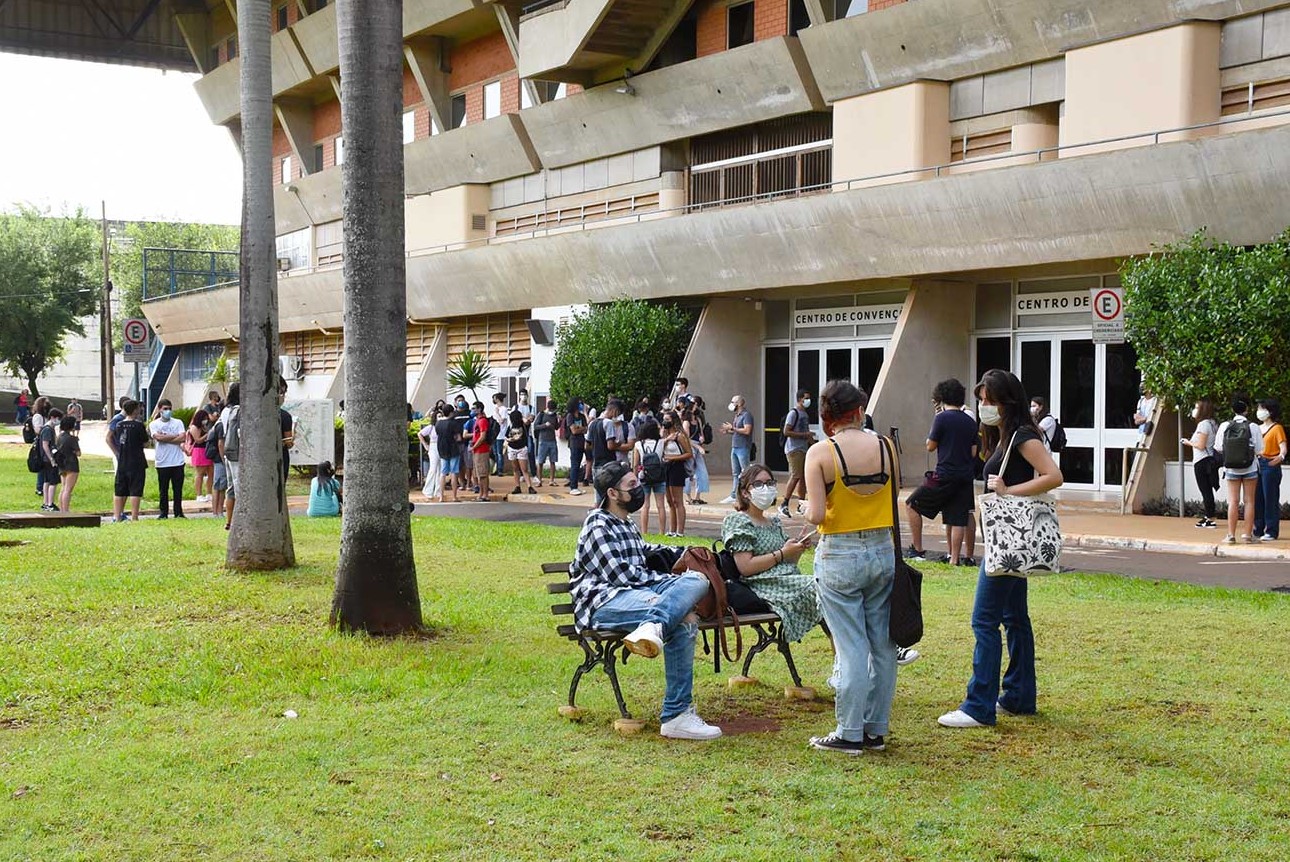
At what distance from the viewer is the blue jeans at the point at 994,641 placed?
7.09 m

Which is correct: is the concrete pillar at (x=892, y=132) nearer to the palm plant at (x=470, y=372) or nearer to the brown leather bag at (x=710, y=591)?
the palm plant at (x=470, y=372)

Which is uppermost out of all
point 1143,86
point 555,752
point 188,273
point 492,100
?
point 492,100

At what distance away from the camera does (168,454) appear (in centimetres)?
1964

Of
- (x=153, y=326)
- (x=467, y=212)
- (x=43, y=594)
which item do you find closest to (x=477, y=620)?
(x=43, y=594)

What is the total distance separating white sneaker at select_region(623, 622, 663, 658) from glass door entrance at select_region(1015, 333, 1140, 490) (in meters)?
18.1

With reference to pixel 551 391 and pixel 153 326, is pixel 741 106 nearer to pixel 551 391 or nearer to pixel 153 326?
pixel 551 391

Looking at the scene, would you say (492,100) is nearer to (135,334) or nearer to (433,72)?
(433,72)

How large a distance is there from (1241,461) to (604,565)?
1140 centimetres

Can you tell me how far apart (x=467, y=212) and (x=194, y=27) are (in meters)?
19.8

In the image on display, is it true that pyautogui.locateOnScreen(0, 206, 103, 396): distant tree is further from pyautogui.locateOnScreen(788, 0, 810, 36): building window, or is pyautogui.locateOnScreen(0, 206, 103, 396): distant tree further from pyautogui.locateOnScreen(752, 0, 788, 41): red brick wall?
pyautogui.locateOnScreen(788, 0, 810, 36): building window

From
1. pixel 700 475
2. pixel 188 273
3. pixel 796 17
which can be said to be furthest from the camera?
pixel 188 273

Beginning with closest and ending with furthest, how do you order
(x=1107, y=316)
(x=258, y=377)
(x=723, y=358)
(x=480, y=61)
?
1. (x=258, y=377)
2. (x=1107, y=316)
3. (x=723, y=358)
4. (x=480, y=61)

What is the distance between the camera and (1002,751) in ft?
21.8

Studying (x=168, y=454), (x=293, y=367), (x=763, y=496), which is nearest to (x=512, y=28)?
(x=168, y=454)
